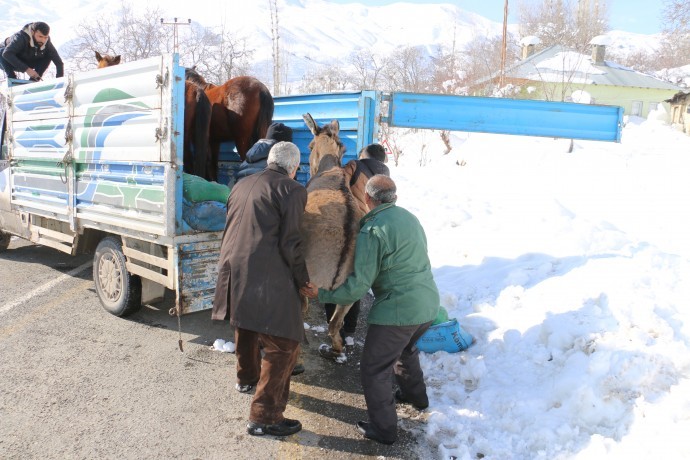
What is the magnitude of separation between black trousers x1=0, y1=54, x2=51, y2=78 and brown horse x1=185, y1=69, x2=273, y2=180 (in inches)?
137

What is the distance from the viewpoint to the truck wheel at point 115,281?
5.06 metres

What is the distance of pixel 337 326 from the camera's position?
4.29m

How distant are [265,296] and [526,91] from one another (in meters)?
26.0

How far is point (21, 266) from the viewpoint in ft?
24.4

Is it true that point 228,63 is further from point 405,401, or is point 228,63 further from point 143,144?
point 405,401

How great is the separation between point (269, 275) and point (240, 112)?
11.1 feet

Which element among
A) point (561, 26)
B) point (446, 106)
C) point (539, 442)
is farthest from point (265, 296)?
point (561, 26)

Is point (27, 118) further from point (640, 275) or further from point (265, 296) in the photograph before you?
point (640, 275)

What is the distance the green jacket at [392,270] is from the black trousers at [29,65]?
23.3 ft

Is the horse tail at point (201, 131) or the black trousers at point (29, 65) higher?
the black trousers at point (29, 65)

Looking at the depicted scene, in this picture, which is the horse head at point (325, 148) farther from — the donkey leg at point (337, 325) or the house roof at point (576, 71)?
the house roof at point (576, 71)

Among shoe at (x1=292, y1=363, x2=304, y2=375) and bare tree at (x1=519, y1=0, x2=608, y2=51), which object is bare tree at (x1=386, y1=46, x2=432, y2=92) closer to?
bare tree at (x1=519, y1=0, x2=608, y2=51)

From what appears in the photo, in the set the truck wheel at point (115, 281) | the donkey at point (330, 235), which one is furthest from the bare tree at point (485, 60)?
the donkey at point (330, 235)

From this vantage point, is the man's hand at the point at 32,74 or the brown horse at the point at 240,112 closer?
the brown horse at the point at 240,112
